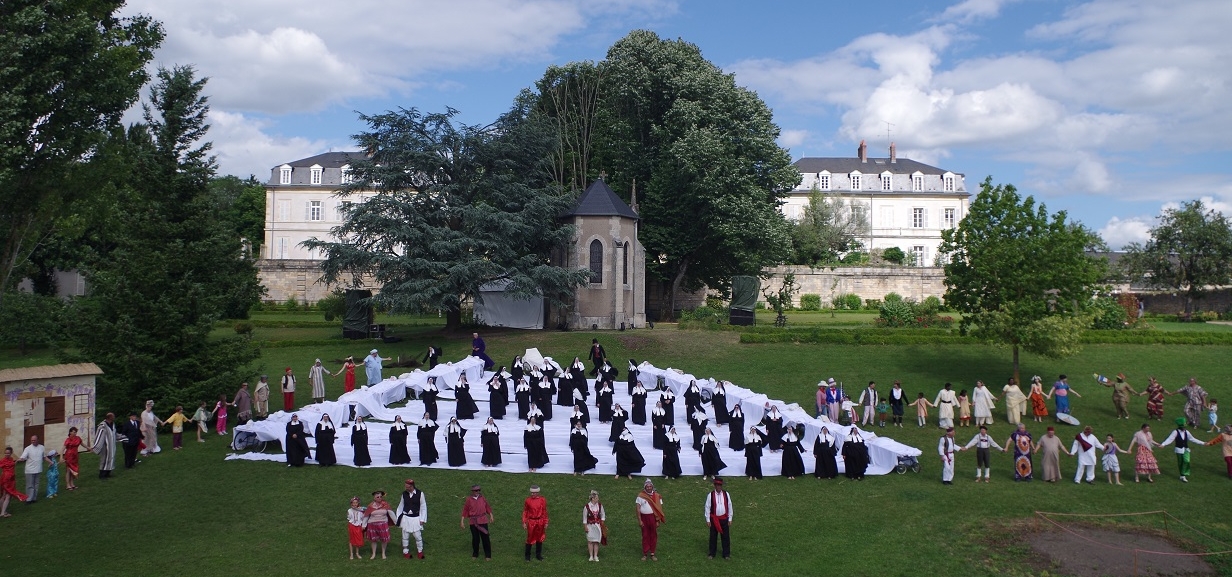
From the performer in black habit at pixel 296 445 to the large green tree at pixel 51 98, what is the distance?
664 cm

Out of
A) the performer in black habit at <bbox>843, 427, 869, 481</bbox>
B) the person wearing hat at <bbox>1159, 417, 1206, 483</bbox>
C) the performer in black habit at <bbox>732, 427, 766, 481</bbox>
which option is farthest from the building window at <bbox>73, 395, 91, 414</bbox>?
the person wearing hat at <bbox>1159, 417, 1206, 483</bbox>

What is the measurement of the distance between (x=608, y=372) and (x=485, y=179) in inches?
561

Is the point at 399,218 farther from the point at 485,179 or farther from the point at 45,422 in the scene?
the point at 45,422

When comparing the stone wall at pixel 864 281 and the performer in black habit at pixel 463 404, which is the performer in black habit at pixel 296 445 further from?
the stone wall at pixel 864 281

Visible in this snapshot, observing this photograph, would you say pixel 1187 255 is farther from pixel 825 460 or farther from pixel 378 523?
pixel 378 523

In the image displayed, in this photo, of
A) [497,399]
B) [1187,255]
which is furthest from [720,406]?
[1187,255]

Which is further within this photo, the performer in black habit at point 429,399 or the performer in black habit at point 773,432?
the performer in black habit at point 429,399

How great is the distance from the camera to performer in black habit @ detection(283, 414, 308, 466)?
17312mm

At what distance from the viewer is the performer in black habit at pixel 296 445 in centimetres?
1731

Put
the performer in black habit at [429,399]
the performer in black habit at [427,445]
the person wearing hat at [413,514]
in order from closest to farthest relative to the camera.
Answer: the person wearing hat at [413,514] → the performer in black habit at [427,445] → the performer in black habit at [429,399]

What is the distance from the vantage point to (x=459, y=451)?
1778 cm

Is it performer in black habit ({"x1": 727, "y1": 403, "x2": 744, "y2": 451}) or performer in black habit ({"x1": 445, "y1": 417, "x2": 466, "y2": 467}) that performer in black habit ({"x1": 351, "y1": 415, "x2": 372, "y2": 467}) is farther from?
performer in black habit ({"x1": 727, "y1": 403, "x2": 744, "y2": 451})

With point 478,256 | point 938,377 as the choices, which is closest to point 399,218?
point 478,256

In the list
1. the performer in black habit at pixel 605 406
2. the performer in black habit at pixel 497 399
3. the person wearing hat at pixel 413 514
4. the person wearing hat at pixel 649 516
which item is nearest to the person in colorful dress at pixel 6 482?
the person wearing hat at pixel 413 514
